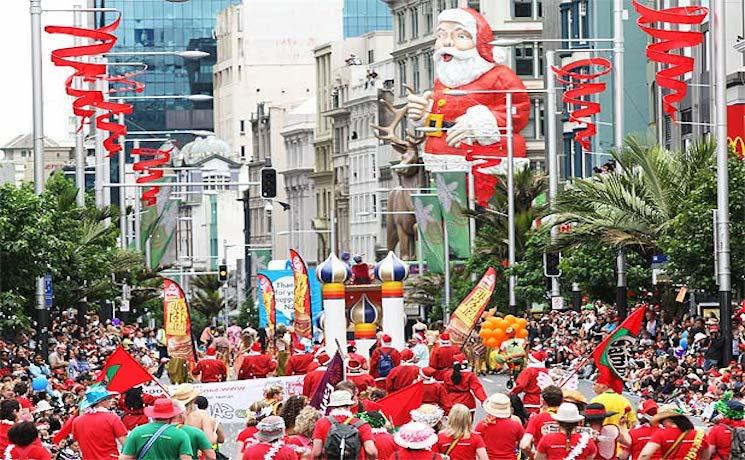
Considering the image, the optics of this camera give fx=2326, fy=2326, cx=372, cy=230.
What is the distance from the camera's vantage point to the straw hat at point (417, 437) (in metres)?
15.4

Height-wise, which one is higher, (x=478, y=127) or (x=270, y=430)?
(x=478, y=127)

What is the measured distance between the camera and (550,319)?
57.3m

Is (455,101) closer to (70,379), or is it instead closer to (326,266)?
(326,266)

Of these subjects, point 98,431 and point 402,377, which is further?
point 402,377

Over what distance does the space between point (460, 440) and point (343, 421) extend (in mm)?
864

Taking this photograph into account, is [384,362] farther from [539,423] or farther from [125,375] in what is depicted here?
[539,423]

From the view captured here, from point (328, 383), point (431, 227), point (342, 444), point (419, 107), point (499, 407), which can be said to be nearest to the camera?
point (342, 444)

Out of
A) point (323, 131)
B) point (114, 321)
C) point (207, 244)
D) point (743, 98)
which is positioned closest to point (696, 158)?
point (743, 98)

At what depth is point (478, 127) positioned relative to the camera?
93.8 meters

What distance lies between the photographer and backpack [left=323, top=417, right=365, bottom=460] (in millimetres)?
15953

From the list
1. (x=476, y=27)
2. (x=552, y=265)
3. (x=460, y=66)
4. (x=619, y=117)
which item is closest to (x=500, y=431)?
(x=619, y=117)

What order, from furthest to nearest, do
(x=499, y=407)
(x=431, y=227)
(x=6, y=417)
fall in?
1. (x=431, y=227)
2. (x=6, y=417)
3. (x=499, y=407)

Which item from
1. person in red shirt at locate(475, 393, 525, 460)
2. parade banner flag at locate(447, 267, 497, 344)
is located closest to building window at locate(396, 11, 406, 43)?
parade banner flag at locate(447, 267, 497, 344)

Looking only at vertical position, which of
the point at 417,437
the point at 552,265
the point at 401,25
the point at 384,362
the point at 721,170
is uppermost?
the point at 401,25
